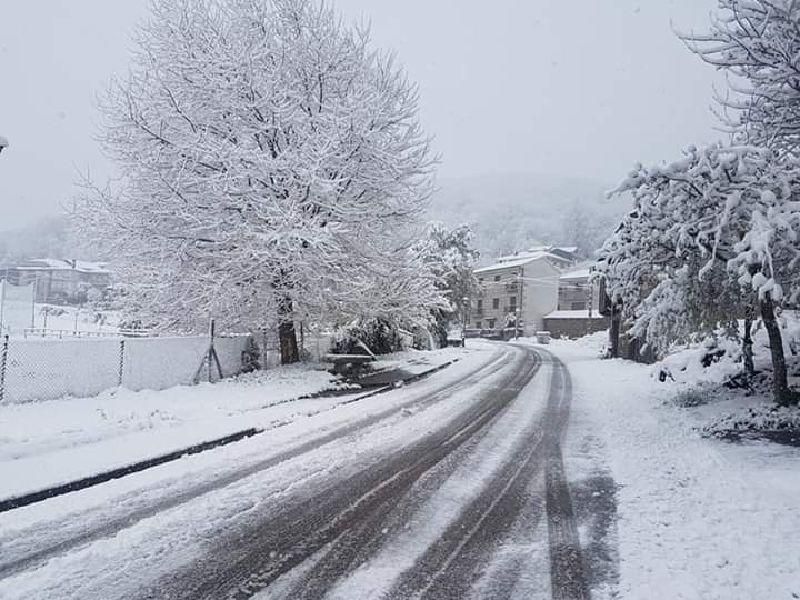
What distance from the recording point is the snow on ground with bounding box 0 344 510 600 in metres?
3.73

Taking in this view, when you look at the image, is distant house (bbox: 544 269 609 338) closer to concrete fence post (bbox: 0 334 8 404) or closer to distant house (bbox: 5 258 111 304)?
concrete fence post (bbox: 0 334 8 404)

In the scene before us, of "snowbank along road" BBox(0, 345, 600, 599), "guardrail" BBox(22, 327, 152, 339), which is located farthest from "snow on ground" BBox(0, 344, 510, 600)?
"guardrail" BBox(22, 327, 152, 339)

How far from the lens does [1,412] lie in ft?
28.7

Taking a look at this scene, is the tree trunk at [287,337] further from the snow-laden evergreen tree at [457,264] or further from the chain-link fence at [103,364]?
the snow-laden evergreen tree at [457,264]

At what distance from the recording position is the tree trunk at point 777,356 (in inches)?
365

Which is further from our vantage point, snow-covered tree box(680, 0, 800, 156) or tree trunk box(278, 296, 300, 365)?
tree trunk box(278, 296, 300, 365)

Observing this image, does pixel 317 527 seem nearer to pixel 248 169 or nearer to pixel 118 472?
pixel 118 472

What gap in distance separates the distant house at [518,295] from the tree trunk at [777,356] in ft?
170

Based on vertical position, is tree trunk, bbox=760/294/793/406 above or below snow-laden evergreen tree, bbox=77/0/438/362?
below

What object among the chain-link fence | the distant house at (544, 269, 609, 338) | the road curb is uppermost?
the distant house at (544, 269, 609, 338)

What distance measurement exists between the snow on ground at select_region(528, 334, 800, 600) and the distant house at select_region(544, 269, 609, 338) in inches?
1390

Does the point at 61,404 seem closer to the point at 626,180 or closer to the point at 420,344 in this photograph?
the point at 626,180

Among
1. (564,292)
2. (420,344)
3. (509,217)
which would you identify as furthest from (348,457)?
(509,217)

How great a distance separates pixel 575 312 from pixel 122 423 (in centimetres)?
5712
